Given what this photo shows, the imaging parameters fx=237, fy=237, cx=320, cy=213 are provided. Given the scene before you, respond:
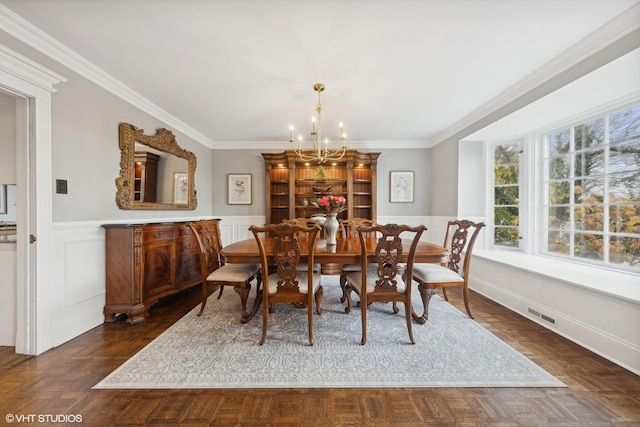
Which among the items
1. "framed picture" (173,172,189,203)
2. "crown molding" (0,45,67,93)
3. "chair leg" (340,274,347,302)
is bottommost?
"chair leg" (340,274,347,302)

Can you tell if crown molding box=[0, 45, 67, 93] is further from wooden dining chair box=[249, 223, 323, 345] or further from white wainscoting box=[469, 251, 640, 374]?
white wainscoting box=[469, 251, 640, 374]

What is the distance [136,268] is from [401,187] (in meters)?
4.08

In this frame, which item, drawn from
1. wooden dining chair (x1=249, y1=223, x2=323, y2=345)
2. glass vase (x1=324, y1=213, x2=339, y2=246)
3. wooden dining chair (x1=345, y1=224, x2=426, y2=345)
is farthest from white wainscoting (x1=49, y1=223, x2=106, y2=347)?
wooden dining chair (x1=345, y1=224, x2=426, y2=345)

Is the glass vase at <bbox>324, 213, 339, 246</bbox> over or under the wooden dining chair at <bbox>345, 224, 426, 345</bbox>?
over

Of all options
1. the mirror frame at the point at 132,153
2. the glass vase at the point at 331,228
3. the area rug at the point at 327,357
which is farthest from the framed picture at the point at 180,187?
the glass vase at the point at 331,228

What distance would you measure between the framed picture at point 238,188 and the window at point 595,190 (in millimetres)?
4444

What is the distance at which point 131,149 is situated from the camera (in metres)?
2.61

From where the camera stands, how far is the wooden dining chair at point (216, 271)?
7.30 ft

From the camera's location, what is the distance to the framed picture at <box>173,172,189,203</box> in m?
3.43

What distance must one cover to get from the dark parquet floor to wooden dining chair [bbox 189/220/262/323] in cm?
84

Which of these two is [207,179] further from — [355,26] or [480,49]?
[480,49]

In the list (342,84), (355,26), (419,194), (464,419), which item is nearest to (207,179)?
(342,84)

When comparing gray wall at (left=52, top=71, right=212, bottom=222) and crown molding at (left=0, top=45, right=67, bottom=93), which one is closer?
crown molding at (left=0, top=45, right=67, bottom=93)

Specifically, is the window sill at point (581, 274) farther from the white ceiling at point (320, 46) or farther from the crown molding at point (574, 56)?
the white ceiling at point (320, 46)
